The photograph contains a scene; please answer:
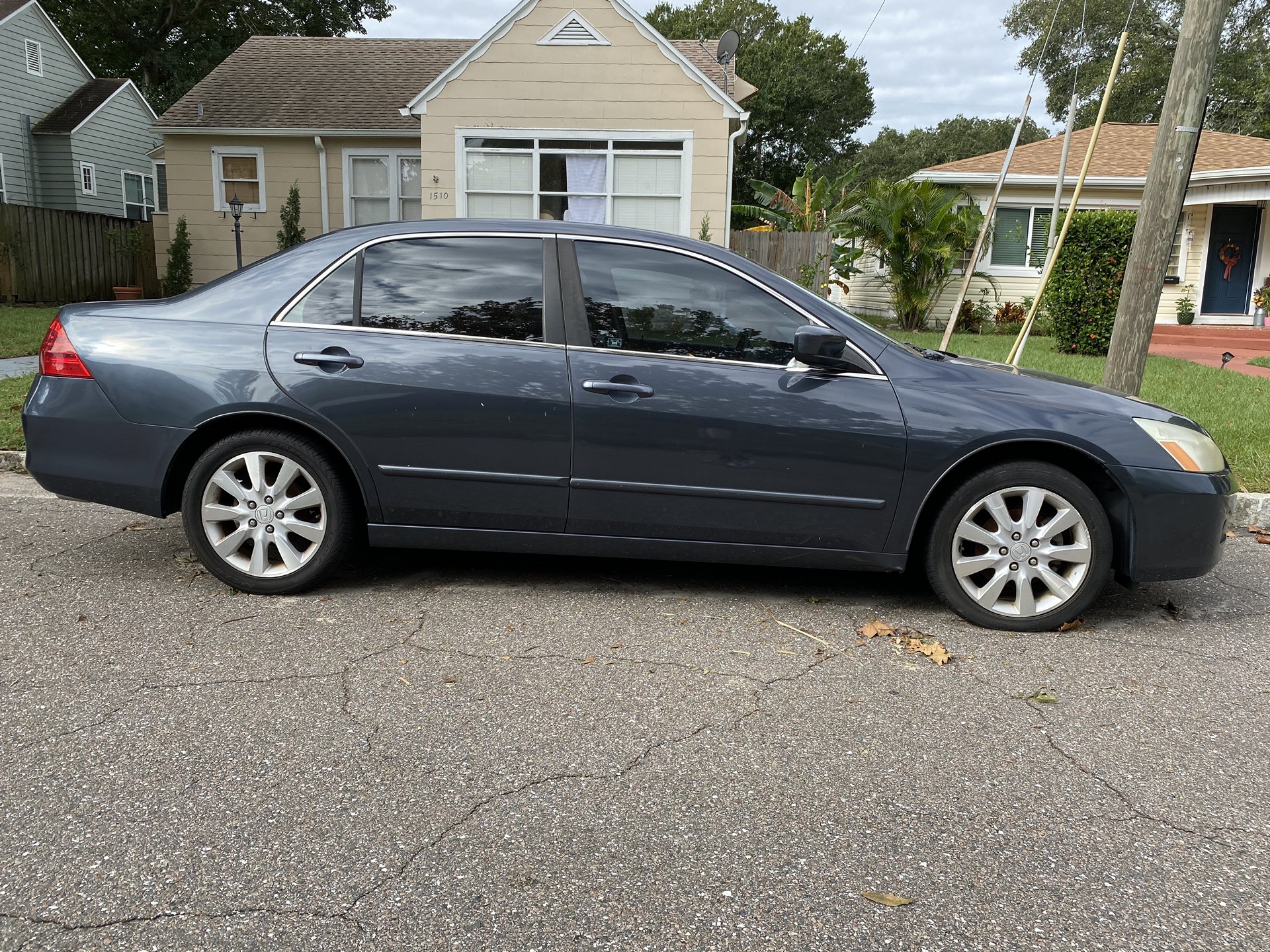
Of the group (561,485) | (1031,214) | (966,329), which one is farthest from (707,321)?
(1031,214)

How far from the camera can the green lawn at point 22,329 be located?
12.3 m

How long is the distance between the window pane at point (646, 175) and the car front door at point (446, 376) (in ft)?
39.0

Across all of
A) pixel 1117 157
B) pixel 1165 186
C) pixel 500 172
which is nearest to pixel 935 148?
pixel 1117 157

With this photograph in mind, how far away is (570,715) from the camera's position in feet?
11.0

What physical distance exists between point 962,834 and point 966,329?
2049cm

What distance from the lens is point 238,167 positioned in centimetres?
1969

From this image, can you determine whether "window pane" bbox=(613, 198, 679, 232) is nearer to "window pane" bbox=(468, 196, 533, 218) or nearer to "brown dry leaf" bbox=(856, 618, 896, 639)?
"window pane" bbox=(468, 196, 533, 218)

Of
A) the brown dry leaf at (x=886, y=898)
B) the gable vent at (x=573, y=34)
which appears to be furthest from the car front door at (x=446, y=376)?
the gable vent at (x=573, y=34)

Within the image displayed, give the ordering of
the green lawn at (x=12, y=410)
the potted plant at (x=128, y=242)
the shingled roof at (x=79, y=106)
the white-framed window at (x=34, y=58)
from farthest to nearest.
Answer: the shingled roof at (x=79, y=106), the white-framed window at (x=34, y=58), the potted plant at (x=128, y=242), the green lawn at (x=12, y=410)

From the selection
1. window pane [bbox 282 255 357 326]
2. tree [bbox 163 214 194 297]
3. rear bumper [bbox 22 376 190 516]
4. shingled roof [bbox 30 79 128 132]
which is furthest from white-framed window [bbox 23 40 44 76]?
window pane [bbox 282 255 357 326]

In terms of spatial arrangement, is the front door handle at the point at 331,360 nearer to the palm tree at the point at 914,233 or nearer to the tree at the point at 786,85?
the palm tree at the point at 914,233

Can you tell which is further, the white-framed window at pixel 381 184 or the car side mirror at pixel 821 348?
the white-framed window at pixel 381 184

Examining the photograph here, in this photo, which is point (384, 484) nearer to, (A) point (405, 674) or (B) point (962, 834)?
(A) point (405, 674)

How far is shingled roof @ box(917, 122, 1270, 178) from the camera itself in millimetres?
21281
